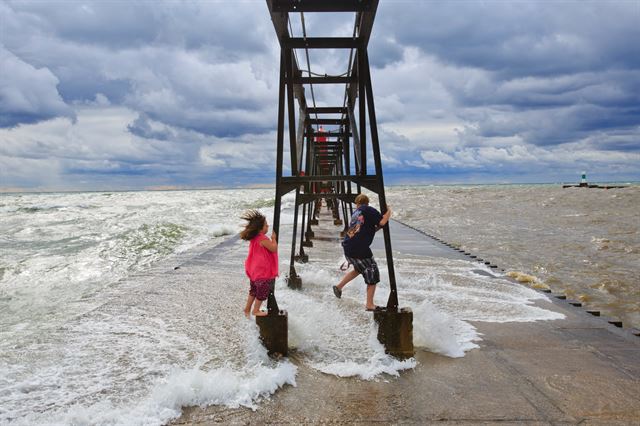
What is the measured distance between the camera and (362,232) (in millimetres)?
5203

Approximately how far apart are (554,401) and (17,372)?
4.46m

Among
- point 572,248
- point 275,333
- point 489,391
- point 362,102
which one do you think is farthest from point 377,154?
point 572,248

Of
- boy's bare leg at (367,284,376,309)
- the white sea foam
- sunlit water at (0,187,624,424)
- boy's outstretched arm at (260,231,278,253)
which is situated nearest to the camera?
the white sea foam

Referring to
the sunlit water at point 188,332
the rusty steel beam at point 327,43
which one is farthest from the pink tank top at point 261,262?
the rusty steel beam at point 327,43

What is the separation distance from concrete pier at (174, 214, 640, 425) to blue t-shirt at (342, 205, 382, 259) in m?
1.32

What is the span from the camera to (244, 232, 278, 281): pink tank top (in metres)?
4.52

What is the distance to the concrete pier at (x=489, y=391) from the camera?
3.27 meters

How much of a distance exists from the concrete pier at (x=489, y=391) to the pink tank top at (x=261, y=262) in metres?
0.85

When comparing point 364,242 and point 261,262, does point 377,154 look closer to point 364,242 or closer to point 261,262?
point 364,242

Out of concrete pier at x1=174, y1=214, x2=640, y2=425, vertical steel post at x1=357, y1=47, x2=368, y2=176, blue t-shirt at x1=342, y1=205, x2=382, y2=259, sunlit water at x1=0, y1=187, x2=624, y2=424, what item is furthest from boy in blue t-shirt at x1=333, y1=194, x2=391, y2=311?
concrete pier at x1=174, y1=214, x2=640, y2=425

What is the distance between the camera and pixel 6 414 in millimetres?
3316

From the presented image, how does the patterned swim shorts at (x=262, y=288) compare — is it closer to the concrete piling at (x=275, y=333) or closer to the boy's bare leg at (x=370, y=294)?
the concrete piling at (x=275, y=333)

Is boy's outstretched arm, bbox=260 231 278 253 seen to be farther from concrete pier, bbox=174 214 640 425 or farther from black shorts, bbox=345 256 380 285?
black shorts, bbox=345 256 380 285

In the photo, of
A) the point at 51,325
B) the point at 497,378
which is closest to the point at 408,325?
the point at 497,378
